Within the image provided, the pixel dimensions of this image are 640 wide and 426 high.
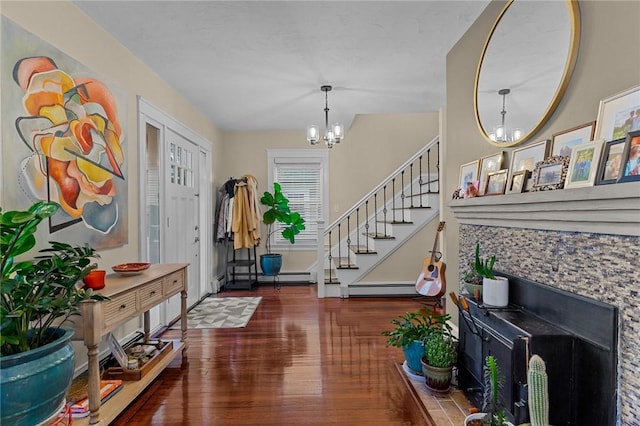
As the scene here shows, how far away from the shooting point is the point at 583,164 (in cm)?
140

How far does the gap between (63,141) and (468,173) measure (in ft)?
9.22

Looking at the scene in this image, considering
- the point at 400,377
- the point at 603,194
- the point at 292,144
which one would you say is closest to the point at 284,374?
the point at 400,377

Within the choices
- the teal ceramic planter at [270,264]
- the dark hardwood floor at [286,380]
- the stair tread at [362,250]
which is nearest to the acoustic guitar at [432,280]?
the dark hardwood floor at [286,380]

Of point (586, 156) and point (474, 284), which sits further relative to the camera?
point (474, 284)

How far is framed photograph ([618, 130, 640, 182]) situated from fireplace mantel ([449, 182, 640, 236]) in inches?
3.0

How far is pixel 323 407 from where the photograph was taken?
7.05 ft

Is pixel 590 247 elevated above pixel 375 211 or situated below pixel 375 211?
below

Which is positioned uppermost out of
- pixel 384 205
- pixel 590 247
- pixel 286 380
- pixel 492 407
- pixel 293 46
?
pixel 293 46

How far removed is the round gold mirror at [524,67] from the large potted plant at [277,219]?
3.54 m

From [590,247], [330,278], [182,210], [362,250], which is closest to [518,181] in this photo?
[590,247]

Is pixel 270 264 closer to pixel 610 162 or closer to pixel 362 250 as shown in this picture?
pixel 362 250

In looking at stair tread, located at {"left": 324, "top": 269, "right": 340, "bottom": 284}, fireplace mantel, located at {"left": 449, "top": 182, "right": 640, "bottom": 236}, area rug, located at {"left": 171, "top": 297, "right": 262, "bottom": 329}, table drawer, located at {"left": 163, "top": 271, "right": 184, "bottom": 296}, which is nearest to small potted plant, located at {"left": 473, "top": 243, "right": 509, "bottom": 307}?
fireplace mantel, located at {"left": 449, "top": 182, "right": 640, "bottom": 236}

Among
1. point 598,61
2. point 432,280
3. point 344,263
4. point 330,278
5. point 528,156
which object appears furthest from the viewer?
point 344,263

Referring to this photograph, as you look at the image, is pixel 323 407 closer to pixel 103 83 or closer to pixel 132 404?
pixel 132 404
